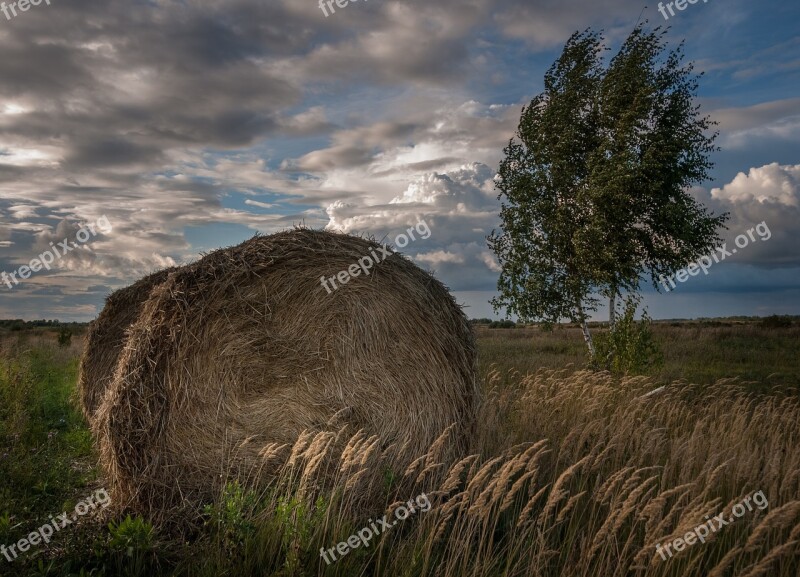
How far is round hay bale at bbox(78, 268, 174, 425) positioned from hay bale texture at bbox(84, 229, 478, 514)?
12.1 ft

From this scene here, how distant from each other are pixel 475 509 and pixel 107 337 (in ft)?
23.8

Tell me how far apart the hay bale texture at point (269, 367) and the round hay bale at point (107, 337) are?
12.1 ft

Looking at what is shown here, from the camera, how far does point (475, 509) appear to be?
471 centimetres

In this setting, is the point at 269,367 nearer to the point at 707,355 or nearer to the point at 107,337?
the point at 107,337

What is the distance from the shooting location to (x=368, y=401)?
6070mm

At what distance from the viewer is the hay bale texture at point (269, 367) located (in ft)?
18.4

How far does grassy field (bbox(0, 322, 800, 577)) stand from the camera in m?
4.24

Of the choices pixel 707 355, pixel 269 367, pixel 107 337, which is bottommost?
pixel 707 355

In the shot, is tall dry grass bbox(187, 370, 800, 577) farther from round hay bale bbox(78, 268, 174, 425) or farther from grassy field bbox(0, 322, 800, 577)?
round hay bale bbox(78, 268, 174, 425)

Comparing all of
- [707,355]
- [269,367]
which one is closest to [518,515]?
[269,367]

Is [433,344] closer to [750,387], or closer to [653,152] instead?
[750,387]

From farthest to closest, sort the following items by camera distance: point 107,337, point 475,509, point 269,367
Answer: point 107,337 → point 269,367 → point 475,509

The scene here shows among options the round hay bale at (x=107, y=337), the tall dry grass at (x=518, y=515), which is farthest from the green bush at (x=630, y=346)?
the round hay bale at (x=107, y=337)

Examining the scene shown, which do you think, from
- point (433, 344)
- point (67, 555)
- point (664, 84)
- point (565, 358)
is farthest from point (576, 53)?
point (67, 555)
